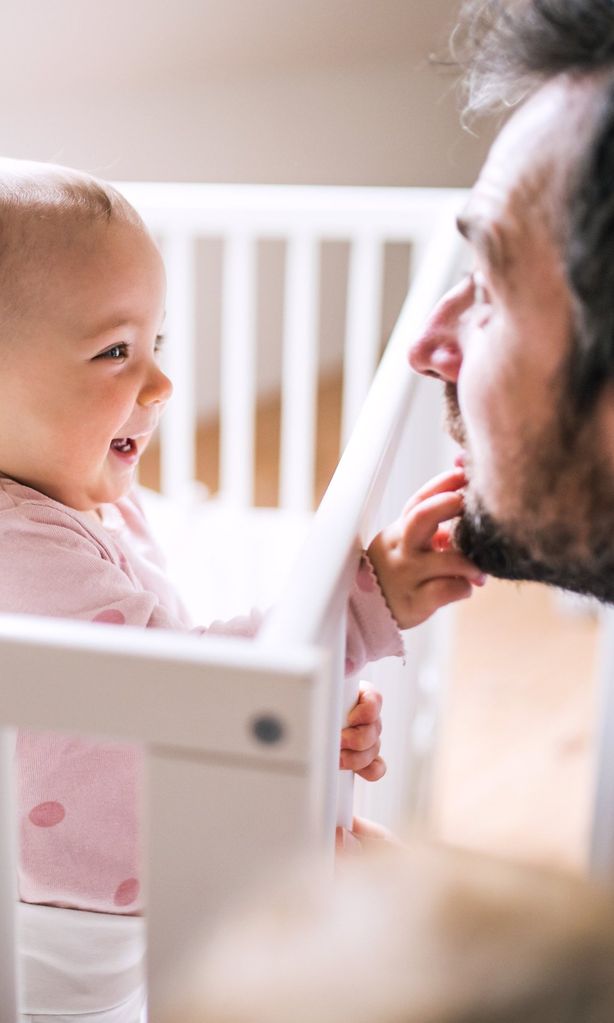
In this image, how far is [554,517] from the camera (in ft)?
2.29

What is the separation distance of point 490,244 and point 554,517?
0.17 metres

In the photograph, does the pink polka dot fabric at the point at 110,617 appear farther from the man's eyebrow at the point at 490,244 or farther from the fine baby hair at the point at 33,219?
the man's eyebrow at the point at 490,244

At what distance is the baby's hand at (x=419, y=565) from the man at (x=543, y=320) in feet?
0.06

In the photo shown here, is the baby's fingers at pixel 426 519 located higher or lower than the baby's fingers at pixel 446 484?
higher

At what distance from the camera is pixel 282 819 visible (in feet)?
1.38

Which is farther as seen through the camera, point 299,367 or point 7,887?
point 299,367

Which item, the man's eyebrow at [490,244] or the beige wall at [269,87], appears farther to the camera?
the beige wall at [269,87]

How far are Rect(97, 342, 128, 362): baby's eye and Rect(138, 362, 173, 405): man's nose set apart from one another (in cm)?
3

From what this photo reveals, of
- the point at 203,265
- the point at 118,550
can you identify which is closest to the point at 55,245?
the point at 118,550

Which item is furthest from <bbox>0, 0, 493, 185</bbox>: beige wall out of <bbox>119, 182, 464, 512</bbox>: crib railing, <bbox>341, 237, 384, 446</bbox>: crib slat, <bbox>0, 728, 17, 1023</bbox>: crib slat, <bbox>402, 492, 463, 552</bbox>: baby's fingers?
<bbox>0, 728, 17, 1023</bbox>: crib slat

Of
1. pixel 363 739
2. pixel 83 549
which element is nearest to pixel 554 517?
pixel 363 739

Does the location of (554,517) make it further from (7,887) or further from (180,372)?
(180,372)

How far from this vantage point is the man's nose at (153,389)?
2.77 feet

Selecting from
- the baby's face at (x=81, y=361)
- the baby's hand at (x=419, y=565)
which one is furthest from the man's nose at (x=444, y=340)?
the baby's face at (x=81, y=361)
